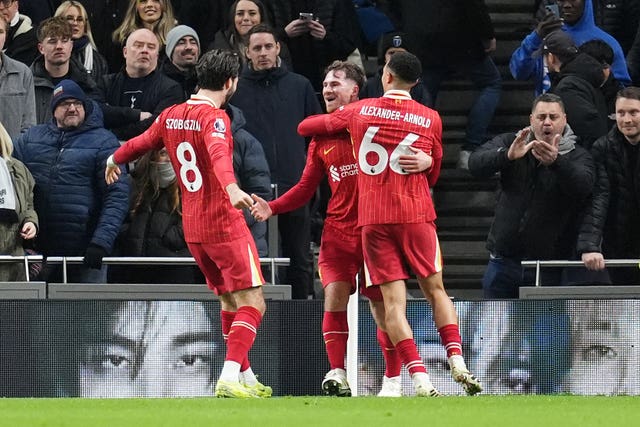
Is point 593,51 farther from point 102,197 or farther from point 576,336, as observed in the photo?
point 102,197

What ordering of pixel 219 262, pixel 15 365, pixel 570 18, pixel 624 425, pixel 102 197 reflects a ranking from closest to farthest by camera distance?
pixel 624 425, pixel 219 262, pixel 15 365, pixel 102 197, pixel 570 18

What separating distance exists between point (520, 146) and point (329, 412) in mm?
4541

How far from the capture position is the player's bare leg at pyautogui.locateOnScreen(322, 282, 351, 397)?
11.9 m

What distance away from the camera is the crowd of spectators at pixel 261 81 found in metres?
13.9

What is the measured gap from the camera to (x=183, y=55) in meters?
15.4

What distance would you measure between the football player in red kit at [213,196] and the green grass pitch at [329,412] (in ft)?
1.92

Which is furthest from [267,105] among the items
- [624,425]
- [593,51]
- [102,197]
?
[624,425]

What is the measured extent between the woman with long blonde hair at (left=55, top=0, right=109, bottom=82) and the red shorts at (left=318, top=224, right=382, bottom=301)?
4.45 m

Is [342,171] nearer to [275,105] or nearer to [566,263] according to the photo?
[566,263]

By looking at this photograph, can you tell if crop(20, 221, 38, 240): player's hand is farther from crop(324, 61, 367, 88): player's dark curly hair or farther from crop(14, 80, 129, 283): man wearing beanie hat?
crop(324, 61, 367, 88): player's dark curly hair

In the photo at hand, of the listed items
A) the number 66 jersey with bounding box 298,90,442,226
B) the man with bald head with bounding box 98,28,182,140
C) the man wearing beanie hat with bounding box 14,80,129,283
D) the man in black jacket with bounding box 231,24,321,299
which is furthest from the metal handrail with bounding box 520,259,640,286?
the man with bald head with bounding box 98,28,182,140

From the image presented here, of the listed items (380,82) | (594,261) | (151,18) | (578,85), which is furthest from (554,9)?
(151,18)

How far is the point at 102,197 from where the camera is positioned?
1382 cm

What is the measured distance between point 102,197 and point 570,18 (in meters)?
5.34
